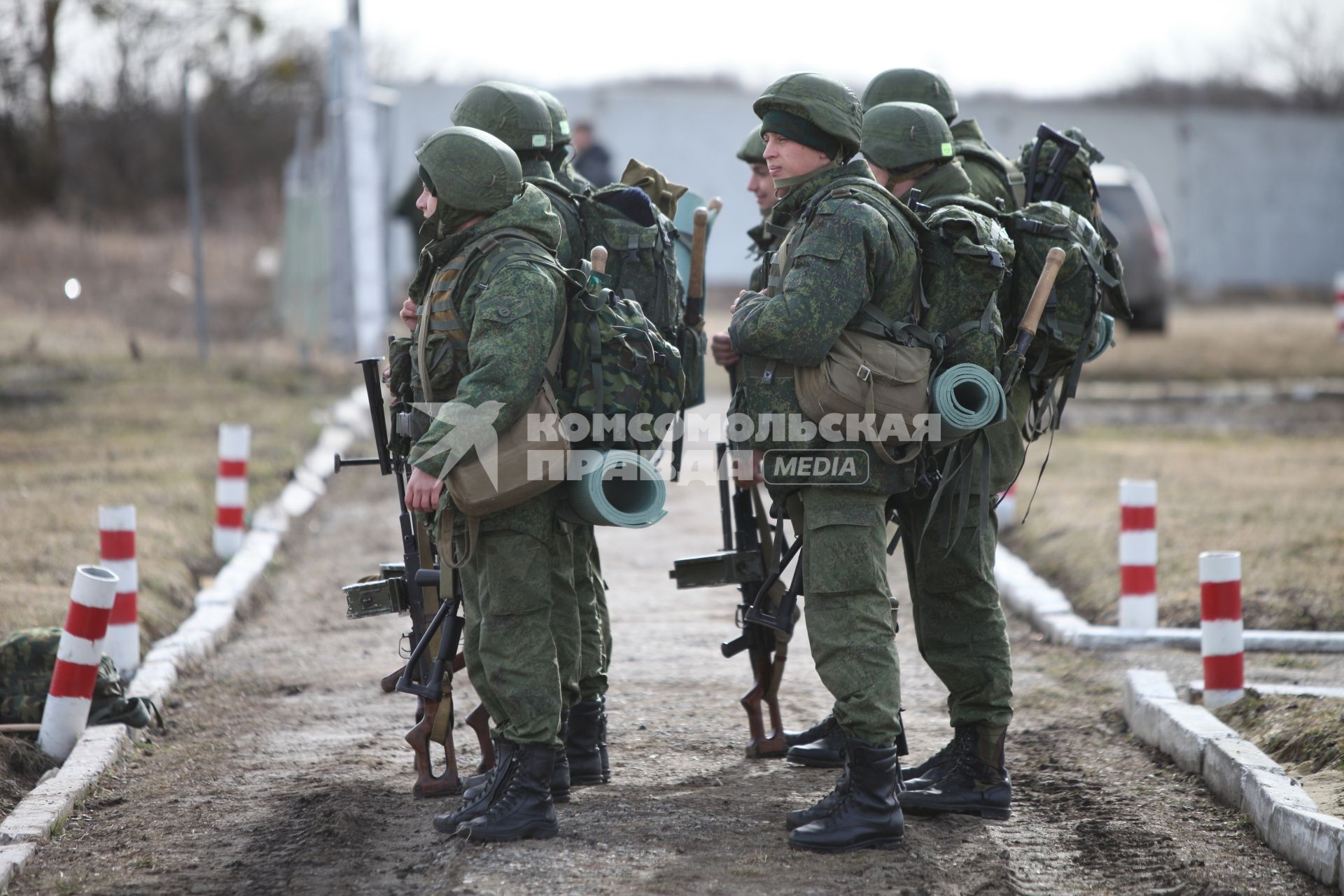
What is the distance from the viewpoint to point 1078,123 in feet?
99.9

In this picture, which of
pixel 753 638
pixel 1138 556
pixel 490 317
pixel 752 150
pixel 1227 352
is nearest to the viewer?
pixel 490 317

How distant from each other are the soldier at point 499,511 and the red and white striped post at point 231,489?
14.3 ft

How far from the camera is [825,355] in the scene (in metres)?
4.15

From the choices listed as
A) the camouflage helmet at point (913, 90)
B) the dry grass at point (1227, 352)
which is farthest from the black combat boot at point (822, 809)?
the dry grass at point (1227, 352)

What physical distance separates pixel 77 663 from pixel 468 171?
238 cm

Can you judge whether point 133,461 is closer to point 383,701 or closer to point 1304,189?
point 383,701

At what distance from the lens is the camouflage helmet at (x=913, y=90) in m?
5.55

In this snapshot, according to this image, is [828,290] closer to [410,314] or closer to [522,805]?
[410,314]

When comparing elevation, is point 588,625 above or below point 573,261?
below

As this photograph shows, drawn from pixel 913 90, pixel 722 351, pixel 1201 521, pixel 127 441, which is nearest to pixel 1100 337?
pixel 913 90

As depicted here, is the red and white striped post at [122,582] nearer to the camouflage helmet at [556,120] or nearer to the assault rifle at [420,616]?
the assault rifle at [420,616]

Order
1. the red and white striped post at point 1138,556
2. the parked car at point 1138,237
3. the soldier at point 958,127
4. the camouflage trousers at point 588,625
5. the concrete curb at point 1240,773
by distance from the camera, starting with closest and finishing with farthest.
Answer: the concrete curb at point 1240,773 < the camouflage trousers at point 588,625 < the soldier at point 958,127 < the red and white striped post at point 1138,556 < the parked car at point 1138,237

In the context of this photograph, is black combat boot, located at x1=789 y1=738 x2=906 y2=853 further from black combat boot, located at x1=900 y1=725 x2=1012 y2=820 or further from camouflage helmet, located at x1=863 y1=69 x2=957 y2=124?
camouflage helmet, located at x1=863 y1=69 x2=957 y2=124

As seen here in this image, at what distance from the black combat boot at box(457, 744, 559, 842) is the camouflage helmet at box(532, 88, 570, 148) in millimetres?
2066
